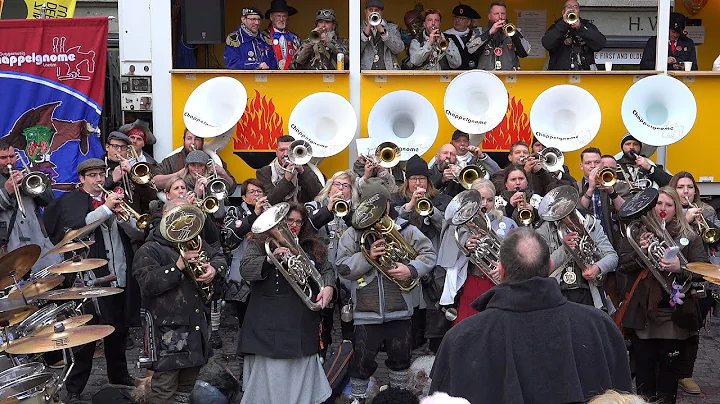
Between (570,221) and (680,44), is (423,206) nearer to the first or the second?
(570,221)

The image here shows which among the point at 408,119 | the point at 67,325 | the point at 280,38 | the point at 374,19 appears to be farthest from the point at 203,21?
the point at 67,325

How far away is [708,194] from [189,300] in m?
6.29

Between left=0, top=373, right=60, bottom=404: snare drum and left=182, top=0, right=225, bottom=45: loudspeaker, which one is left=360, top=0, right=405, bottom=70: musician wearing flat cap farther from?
left=0, top=373, right=60, bottom=404: snare drum

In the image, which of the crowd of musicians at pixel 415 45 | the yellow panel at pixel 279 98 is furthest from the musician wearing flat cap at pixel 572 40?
the yellow panel at pixel 279 98

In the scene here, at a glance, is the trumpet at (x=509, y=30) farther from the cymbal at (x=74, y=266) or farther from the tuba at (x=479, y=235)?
the cymbal at (x=74, y=266)

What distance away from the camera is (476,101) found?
9.59m

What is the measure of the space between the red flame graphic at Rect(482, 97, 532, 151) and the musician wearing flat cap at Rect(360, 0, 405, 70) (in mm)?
1361

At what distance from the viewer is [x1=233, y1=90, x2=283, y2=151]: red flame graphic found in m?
9.83

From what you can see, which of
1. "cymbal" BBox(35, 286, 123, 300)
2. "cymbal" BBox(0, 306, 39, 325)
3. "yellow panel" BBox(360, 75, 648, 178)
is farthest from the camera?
"yellow panel" BBox(360, 75, 648, 178)

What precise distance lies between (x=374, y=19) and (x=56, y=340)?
5741 mm

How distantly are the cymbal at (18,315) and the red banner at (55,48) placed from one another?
4026mm

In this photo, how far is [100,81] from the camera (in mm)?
9625

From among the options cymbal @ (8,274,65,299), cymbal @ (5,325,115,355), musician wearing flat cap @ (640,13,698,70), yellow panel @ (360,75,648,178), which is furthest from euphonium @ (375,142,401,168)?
Answer: musician wearing flat cap @ (640,13,698,70)

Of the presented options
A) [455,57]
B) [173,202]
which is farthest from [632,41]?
[173,202]
